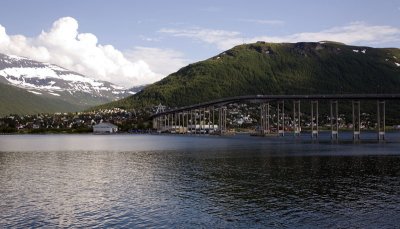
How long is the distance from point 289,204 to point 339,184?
17445mm

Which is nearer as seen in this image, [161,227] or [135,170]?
[161,227]

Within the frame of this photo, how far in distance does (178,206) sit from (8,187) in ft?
87.4

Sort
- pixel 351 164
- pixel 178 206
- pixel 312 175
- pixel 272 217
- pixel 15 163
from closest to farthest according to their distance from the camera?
pixel 272 217, pixel 178 206, pixel 312 175, pixel 351 164, pixel 15 163

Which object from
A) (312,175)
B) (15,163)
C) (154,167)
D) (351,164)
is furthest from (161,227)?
(15,163)

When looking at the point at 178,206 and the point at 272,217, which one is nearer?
the point at 272,217

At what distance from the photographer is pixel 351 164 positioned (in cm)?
9194

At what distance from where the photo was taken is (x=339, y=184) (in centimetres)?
6481

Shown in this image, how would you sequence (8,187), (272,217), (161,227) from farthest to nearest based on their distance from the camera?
(8,187), (272,217), (161,227)

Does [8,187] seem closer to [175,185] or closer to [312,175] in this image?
[175,185]

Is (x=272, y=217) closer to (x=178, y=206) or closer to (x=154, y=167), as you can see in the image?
(x=178, y=206)

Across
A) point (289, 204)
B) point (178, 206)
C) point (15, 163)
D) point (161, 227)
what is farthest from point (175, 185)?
point (15, 163)

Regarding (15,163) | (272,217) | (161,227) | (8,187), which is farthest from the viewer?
(15,163)

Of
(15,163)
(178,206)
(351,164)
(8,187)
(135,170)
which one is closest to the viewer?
(178,206)

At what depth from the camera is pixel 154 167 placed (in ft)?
293
